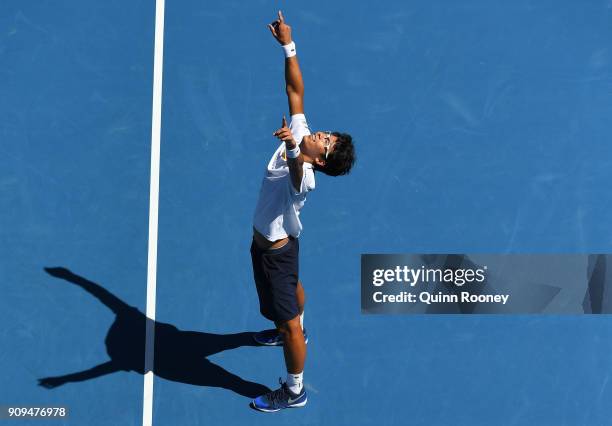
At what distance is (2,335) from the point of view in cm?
677

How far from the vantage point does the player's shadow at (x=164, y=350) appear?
21.9ft

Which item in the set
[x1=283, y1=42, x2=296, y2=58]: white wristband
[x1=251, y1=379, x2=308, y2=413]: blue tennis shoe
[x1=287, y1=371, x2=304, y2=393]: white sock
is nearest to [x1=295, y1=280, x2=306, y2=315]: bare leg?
[x1=287, y1=371, x2=304, y2=393]: white sock

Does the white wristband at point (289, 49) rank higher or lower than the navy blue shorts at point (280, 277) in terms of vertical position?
higher

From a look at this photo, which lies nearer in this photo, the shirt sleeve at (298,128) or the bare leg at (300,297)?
the shirt sleeve at (298,128)

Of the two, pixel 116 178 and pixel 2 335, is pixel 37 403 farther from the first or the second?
pixel 116 178

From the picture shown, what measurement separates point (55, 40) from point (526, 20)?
15.2ft

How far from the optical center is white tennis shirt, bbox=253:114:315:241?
18.8ft

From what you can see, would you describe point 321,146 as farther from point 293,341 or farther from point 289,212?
point 293,341

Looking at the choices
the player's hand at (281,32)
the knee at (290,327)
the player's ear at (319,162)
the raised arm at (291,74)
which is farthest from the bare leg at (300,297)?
the player's hand at (281,32)

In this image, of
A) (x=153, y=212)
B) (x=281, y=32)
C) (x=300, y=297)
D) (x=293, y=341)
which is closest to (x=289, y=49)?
(x=281, y=32)

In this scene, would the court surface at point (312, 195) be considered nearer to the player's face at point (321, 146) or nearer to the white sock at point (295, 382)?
the white sock at point (295, 382)

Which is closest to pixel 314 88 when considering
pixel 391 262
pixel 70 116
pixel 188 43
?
pixel 188 43

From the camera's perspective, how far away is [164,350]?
22.3 ft

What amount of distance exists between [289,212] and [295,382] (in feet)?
4.84
